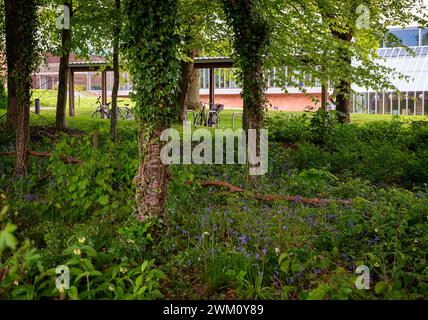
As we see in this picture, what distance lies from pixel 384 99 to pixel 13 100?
87.2 ft

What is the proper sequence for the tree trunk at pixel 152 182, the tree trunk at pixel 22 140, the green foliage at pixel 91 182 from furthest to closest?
1. the tree trunk at pixel 22 140
2. the green foliage at pixel 91 182
3. the tree trunk at pixel 152 182

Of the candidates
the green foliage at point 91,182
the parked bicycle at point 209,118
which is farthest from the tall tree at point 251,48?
the parked bicycle at point 209,118

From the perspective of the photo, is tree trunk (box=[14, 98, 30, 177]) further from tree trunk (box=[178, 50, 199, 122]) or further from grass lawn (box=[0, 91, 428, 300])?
tree trunk (box=[178, 50, 199, 122])

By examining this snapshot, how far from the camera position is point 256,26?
30.0ft

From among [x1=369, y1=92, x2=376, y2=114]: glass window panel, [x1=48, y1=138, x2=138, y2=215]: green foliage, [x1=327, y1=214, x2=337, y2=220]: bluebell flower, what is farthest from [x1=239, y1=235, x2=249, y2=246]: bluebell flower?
[x1=369, y1=92, x2=376, y2=114]: glass window panel

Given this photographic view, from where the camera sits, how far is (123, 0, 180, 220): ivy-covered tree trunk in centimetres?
626

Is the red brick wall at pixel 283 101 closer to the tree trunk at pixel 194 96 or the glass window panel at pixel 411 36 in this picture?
the glass window panel at pixel 411 36

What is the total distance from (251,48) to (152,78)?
330cm

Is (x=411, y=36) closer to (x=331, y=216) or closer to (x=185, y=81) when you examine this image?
(x=185, y=81)

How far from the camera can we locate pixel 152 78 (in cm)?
629

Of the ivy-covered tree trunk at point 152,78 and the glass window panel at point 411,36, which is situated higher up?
the glass window panel at point 411,36

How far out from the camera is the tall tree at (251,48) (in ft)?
30.0

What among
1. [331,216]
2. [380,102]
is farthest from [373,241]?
[380,102]

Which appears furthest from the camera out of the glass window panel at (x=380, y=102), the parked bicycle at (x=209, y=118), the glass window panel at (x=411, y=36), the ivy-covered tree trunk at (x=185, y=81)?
the glass window panel at (x=411, y=36)
